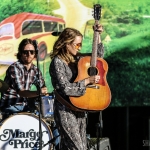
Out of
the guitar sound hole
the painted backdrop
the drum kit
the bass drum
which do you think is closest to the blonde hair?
the guitar sound hole

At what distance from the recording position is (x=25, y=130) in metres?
6.65

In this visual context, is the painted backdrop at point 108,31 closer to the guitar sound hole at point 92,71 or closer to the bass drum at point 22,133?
the bass drum at point 22,133

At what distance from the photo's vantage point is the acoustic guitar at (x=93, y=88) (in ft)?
15.8

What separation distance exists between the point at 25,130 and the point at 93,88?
1.94 meters

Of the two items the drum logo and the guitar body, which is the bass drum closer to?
the drum logo

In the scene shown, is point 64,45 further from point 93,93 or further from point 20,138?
point 20,138

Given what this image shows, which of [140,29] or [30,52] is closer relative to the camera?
[30,52]

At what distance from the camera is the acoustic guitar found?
15.8ft

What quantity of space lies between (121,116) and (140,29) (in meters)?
1.45

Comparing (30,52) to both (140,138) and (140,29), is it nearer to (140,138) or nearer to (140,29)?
(140,29)

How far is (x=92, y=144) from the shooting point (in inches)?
257

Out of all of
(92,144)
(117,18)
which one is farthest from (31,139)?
(117,18)

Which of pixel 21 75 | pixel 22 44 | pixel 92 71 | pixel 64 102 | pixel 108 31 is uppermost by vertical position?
pixel 108 31

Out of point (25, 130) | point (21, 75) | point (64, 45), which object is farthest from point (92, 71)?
point (21, 75)
